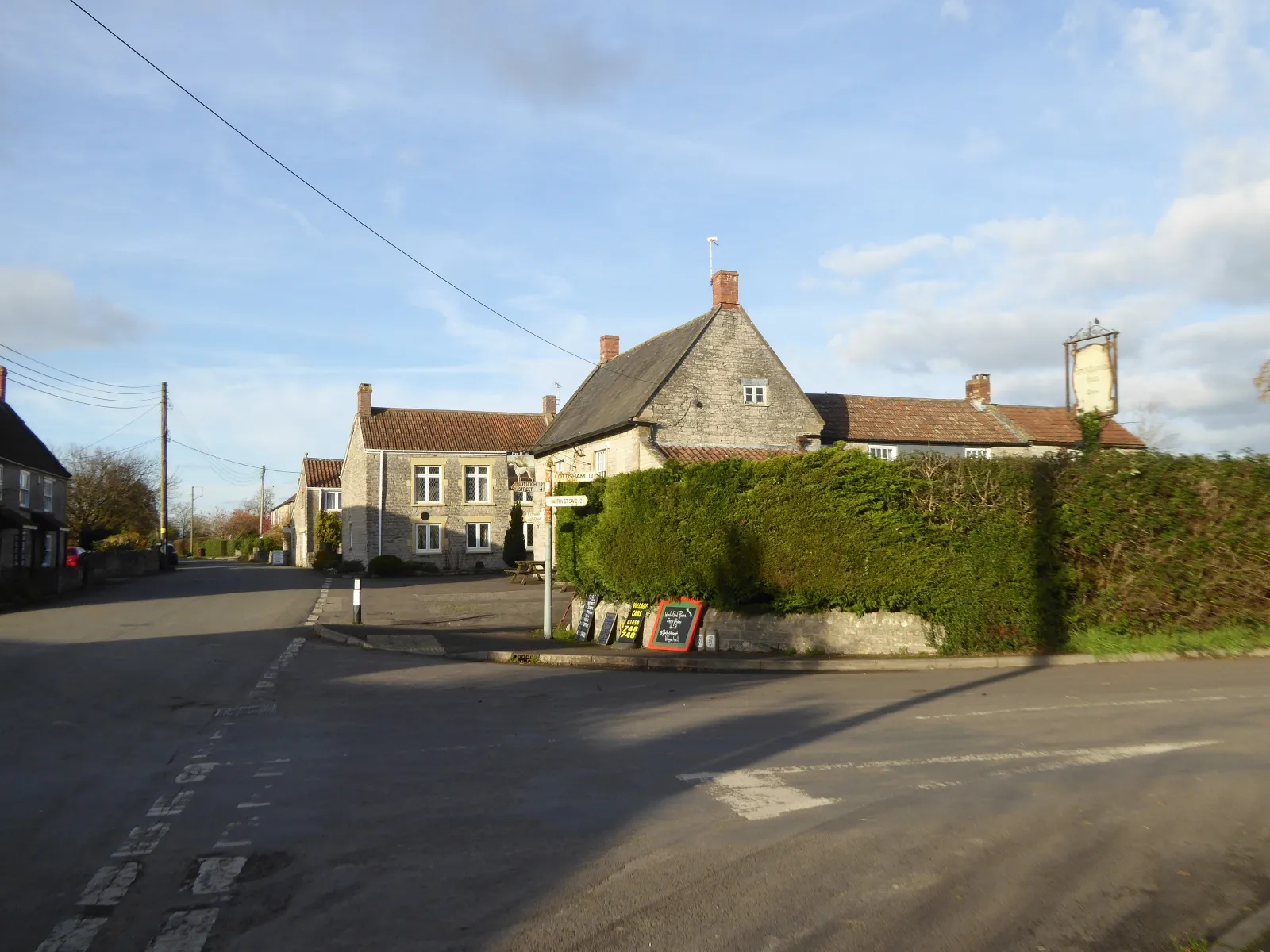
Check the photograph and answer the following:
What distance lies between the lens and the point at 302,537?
228 feet

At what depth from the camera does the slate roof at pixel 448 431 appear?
49750 millimetres

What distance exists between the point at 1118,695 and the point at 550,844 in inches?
348

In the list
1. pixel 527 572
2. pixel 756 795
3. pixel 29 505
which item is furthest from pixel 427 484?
pixel 756 795

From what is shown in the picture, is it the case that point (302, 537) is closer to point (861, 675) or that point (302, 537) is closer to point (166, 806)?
point (861, 675)

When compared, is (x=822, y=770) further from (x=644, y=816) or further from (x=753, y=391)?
(x=753, y=391)

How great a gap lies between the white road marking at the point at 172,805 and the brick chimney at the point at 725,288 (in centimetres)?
2765

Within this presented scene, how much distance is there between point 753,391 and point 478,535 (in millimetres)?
22401

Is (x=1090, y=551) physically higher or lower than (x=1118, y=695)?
higher

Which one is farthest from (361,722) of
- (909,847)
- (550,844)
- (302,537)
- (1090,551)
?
(302,537)

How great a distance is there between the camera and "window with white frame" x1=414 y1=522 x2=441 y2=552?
4909 cm

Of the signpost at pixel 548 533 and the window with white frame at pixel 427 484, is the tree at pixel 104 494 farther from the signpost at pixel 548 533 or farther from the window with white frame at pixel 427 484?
the signpost at pixel 548 533

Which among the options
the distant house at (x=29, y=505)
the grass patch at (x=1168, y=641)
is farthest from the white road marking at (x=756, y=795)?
the distant house at (x=29, y=505)

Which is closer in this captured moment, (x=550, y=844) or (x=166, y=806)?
(x=550, y=844)

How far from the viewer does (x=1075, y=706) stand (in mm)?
11352
